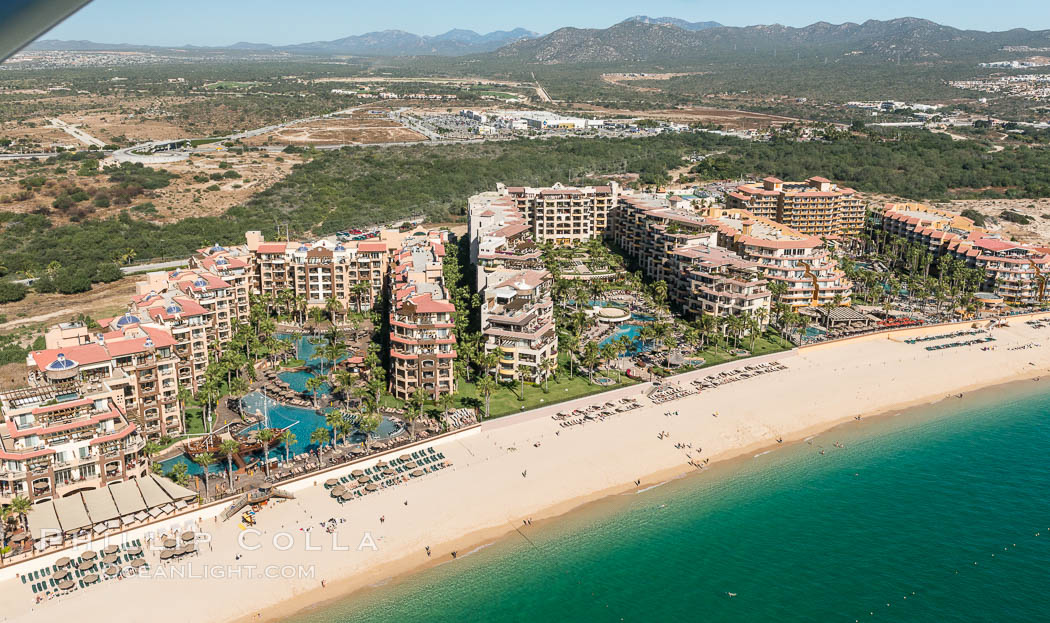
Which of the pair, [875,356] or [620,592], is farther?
[875,356]

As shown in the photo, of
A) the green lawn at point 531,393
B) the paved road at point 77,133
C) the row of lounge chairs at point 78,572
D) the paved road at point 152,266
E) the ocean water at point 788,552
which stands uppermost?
the paved road at point 77,133

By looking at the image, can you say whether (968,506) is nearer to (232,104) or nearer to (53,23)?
(53,23)

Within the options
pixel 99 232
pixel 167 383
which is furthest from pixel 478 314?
pixel 99 232

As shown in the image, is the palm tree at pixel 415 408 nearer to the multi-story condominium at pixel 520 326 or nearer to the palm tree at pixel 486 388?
the palm tree at pixel 486 388

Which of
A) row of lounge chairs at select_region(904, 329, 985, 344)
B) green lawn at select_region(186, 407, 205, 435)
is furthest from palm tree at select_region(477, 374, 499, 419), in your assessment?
row of lounge chairs at select_region(904, 329, 985, 344)

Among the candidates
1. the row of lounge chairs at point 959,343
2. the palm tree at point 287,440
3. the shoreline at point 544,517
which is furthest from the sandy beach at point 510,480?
the palm tree at point 287,440

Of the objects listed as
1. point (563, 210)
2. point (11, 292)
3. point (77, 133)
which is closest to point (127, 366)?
point (11, 292)

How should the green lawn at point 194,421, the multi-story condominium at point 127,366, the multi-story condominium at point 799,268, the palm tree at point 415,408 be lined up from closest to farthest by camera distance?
the multi-story condominium at point 127,366
the palm tree at point 415,408
the green lawn at point 194,421
the multi-story condominium at point 799,268
